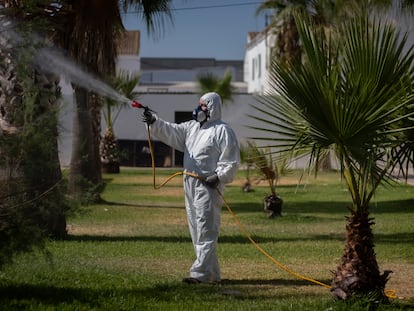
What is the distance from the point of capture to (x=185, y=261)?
11219 millimetres

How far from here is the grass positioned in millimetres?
8041

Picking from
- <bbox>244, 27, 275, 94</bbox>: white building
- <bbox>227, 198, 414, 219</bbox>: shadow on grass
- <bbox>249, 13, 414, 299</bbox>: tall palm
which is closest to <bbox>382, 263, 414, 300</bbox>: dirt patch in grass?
<bbox>249, 13, 414, 299</bbox>: tall palm

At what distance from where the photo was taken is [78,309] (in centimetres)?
759

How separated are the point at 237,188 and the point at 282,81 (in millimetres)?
18510

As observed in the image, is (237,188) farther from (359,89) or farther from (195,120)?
(359,89)

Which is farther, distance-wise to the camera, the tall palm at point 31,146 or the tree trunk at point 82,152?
the tree trunk at point 82,152

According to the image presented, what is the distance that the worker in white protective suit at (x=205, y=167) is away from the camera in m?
9.13

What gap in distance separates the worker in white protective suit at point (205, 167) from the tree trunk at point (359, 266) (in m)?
1.66

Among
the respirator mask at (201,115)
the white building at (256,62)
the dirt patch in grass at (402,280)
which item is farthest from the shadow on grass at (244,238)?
the white building at (256,62)

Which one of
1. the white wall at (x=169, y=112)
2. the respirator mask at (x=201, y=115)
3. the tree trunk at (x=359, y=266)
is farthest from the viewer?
the white wall at (x=169, y=112)

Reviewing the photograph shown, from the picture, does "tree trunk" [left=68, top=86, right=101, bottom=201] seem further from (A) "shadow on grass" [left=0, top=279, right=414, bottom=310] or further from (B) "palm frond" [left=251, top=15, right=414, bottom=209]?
(B) "palm frond" [left=251, top=15, right=414, bottom=209]

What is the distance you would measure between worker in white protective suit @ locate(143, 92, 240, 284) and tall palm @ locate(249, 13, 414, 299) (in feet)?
4.24

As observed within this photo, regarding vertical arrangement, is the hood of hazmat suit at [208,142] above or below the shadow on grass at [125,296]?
above

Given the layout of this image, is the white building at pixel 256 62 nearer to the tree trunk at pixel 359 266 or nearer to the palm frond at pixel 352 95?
the palm frond at pixel 352 95
